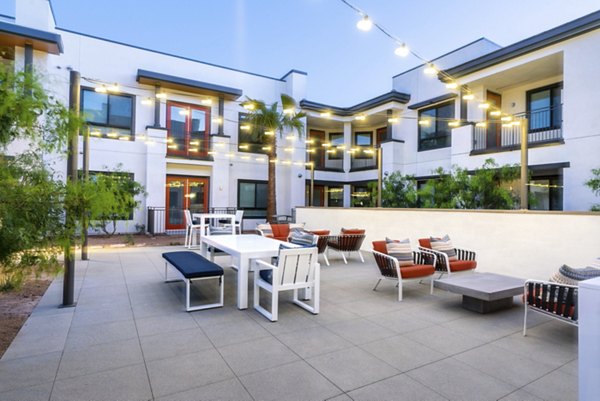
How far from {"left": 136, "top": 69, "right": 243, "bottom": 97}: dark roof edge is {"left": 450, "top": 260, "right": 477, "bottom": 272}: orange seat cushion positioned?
39.1ft

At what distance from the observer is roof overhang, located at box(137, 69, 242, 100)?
43.8 ft

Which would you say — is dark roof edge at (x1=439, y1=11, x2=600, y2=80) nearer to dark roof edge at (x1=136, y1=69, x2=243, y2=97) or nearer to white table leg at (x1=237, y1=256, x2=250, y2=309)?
white table leg at (x1=237, y1=256, x2=250, y2=309)

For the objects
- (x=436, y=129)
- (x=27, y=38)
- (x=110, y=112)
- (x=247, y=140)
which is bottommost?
(x=247, y=140)

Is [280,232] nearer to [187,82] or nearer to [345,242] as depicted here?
[345,242]

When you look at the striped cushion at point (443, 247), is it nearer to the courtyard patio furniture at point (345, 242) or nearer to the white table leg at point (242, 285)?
the courtyard patio furniture at point (345, 242)

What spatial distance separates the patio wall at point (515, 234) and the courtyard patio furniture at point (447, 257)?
1.01 metres

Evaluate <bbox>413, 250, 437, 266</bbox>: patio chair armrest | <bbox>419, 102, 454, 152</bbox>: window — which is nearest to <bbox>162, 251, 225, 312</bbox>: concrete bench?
<bbox>413, 250, 437, 266</bbox>: patio chair armrest

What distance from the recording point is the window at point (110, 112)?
1288 centimetres

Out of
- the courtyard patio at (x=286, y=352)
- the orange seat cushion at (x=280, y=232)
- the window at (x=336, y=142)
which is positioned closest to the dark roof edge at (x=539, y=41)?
the orange seat cushion at (x=280, y=232)

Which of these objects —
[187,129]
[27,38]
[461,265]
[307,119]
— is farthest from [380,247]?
[307,119]

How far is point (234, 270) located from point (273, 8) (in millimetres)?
8659

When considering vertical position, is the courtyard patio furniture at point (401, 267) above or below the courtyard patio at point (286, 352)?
above

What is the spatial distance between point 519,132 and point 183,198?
42.0ft

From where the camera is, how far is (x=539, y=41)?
10070 millimetres
